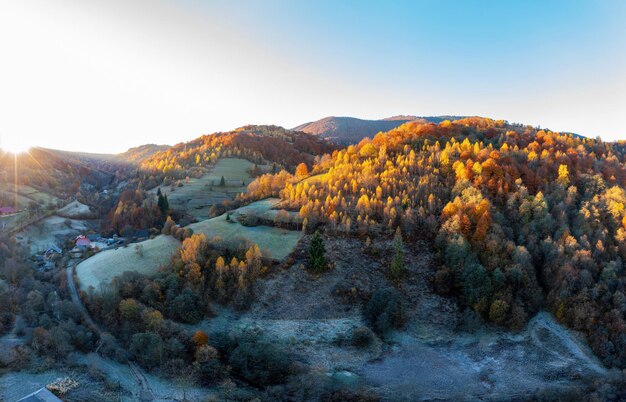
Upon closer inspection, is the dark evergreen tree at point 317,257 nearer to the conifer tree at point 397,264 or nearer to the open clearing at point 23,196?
the conifer tree at point 397,264

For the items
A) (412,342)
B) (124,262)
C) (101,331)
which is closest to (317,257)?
(412,342)

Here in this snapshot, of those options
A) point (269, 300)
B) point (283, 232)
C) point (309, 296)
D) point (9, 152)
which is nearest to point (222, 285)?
point (269, 300)

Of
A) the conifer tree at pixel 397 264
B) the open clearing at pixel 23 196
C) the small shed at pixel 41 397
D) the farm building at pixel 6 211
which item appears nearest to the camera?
the small shed at pixel 41 397

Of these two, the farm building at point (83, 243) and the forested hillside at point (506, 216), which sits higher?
the forested hillside at point (506, 216)

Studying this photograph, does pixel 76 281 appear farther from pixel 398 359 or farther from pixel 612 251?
pixel 612 251

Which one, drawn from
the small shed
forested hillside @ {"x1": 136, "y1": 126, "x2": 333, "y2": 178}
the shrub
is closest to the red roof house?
the small shed

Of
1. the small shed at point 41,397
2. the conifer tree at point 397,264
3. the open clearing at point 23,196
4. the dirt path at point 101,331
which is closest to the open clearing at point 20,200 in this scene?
the open clearing at point 23,196

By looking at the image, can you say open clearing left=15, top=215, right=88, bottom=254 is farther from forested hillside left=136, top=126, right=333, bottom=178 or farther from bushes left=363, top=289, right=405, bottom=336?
bushes left=363, top=289, right=405, bottom=336
